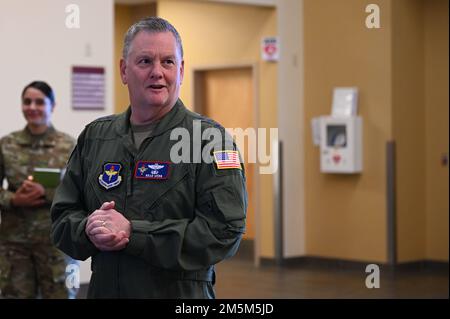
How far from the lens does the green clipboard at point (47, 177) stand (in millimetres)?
→ 5190

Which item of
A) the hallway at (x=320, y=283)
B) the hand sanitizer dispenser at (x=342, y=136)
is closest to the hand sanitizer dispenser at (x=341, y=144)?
the hand sanitizer dispenser at (x=342, y=136)

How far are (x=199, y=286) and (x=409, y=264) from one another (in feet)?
22.9

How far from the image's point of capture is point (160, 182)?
2430 millimetres

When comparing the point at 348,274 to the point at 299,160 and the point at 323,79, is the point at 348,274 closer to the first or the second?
the point at 299,160

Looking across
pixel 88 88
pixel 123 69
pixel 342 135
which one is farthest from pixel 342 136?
pixel 123 69

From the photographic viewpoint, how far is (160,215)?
2.42m

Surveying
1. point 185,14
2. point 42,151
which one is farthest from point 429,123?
point 42,151

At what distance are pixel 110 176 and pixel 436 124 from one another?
284 inches

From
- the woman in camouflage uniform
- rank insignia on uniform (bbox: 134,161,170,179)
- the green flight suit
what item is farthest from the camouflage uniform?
rank insignia on uniform (bbox: 134,161,170,179)

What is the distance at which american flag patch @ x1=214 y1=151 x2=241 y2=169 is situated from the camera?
2.40 m

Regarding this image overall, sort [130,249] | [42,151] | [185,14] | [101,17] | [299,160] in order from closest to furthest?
1. [130,249]
2. [42,151]
3. [101,17]
4. [299,160]
5. [185,14]

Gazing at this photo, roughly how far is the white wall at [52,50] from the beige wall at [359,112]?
2572 mm
